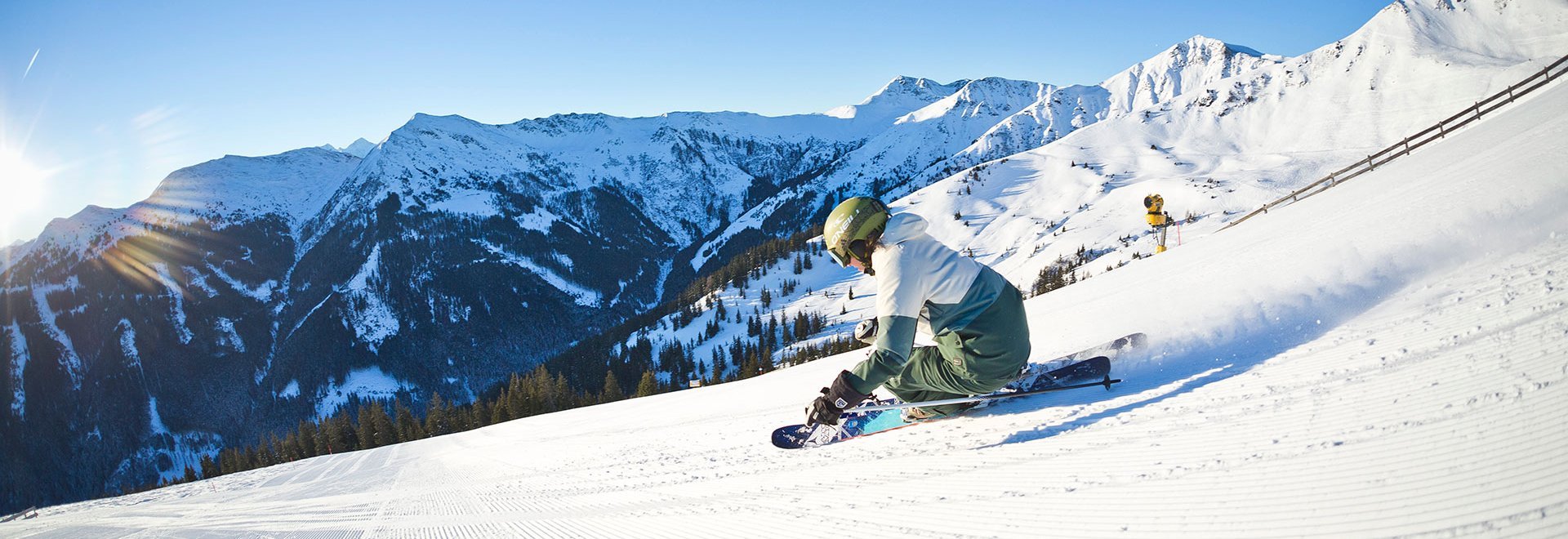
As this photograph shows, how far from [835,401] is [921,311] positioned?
1.02 m

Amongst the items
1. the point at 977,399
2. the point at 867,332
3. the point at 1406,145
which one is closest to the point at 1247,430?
the point at 977,399

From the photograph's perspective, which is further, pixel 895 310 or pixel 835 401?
pixel 835 401

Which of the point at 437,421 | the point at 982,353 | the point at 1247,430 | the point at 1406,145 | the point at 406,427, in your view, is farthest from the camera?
→ the point at 406,427

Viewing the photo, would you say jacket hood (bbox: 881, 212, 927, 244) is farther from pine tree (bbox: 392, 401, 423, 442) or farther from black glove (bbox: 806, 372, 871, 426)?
pine tree (bbox: 392, 401, 423, 442)

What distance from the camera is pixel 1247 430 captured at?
3.53 metres

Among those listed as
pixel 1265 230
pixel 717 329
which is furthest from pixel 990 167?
pixel 1265 230

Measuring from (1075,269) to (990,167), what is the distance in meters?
88.4

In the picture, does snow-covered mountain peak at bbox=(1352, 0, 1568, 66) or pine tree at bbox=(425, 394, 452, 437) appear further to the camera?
snow-covered mountain peak at bbox=(1352, 0, 1568, 66)

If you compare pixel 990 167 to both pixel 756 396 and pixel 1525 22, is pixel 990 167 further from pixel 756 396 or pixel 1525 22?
pixel 756 396

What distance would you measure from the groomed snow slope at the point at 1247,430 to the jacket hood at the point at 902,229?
5.65 feet

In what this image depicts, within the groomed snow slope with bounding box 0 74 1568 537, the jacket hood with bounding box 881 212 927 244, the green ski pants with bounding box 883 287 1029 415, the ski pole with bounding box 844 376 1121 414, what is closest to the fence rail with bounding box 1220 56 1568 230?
the groomed snow slope with bounding box 0 74 1568 537

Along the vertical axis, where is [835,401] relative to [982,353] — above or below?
below

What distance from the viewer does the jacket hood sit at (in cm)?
478

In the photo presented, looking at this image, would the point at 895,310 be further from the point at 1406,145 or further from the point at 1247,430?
the point at 1406,145
